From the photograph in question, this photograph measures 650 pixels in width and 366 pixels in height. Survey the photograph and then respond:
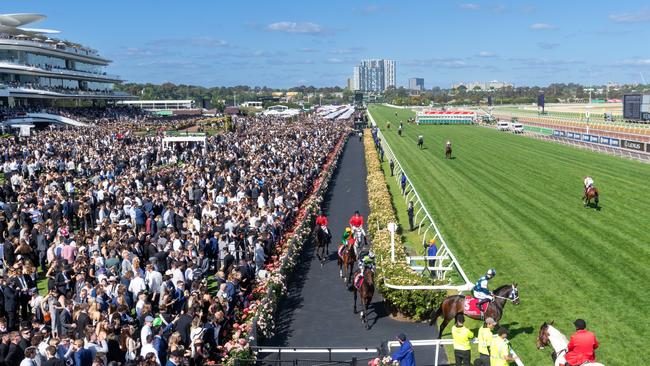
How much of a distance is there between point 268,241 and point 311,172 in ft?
36.1

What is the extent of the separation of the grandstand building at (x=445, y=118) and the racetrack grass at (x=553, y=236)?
3865cm

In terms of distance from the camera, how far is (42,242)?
13133 mm

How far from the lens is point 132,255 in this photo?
1146 centimetres

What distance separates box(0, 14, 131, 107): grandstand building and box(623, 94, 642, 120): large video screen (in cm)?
5513

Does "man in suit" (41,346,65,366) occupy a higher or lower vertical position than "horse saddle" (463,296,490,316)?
higher

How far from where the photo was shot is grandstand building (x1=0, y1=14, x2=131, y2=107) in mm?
55906

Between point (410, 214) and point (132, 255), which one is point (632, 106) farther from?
point (132, 255)

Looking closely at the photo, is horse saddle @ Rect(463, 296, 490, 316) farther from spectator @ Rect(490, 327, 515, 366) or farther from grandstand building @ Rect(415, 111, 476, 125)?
grandstand building @ Rect(415, 111, 476, 125)

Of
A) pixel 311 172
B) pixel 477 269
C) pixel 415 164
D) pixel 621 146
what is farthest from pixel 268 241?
pixel 621 146

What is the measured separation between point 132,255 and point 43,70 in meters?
A: 55.1

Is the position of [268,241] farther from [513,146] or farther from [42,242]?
[513,146]

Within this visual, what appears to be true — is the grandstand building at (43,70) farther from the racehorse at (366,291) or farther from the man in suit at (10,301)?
the racehorse at (366,291)

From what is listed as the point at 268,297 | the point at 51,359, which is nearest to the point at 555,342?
the point at 268,297

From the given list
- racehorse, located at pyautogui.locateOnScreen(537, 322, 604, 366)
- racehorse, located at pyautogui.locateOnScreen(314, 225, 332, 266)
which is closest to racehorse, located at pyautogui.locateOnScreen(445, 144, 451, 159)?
racehorse, located at pyautogui.locateOnScreen(314, 225, 332, 266)
